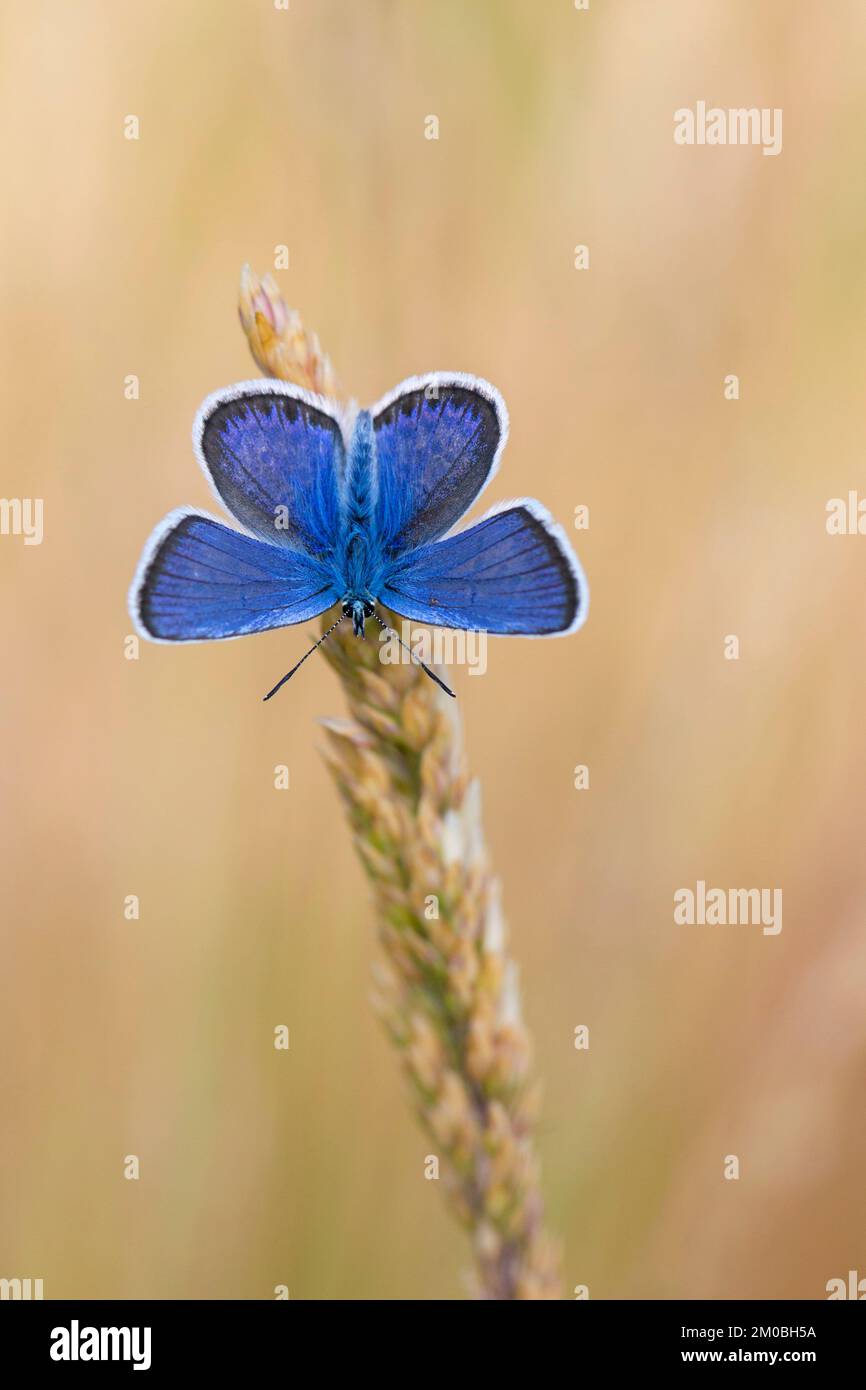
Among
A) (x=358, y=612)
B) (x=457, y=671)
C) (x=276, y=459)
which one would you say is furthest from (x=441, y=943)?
(x=457, y=671)

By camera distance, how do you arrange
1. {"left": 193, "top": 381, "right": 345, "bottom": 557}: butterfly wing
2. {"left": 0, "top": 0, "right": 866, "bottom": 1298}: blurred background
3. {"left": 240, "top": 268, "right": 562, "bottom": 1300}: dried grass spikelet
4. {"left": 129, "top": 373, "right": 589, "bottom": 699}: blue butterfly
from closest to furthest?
{"left": 240, "top": 268, "right": 562, "bottom": 1300}: dried grass spikelet
{"left": 129, "top": 373, "right": 589, "bottom": 699}: blue butterfly
{"left": 193, "top": 381, "right": 345, "bottom": 557}: butterfly wing
{"left": 0, "top": 0, "right": 866, "bottom": 1298}: blurred background

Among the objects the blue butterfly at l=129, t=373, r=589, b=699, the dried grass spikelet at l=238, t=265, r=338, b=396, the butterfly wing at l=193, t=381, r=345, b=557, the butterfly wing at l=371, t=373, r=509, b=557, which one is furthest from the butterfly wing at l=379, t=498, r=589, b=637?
the dried grass spikelet at l=238, t=265, r=338, b=396

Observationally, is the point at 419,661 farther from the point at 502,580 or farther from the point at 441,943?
the point at 441,943

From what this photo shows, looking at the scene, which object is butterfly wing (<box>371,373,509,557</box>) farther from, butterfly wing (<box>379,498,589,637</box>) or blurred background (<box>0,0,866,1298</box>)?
blurred background (<box>0,0,866,1298</box>)

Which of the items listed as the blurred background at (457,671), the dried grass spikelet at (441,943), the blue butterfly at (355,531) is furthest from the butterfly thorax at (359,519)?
the blurred background at (457,671)

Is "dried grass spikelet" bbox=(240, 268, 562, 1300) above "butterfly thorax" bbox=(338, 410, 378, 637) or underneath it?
underneath

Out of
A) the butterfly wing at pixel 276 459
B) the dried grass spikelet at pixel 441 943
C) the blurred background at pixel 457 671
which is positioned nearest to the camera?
the dried grass spikelet at pixel 441 943

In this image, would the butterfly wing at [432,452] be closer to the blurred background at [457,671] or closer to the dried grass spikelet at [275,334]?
the dried grass spikelet at [275,334]
